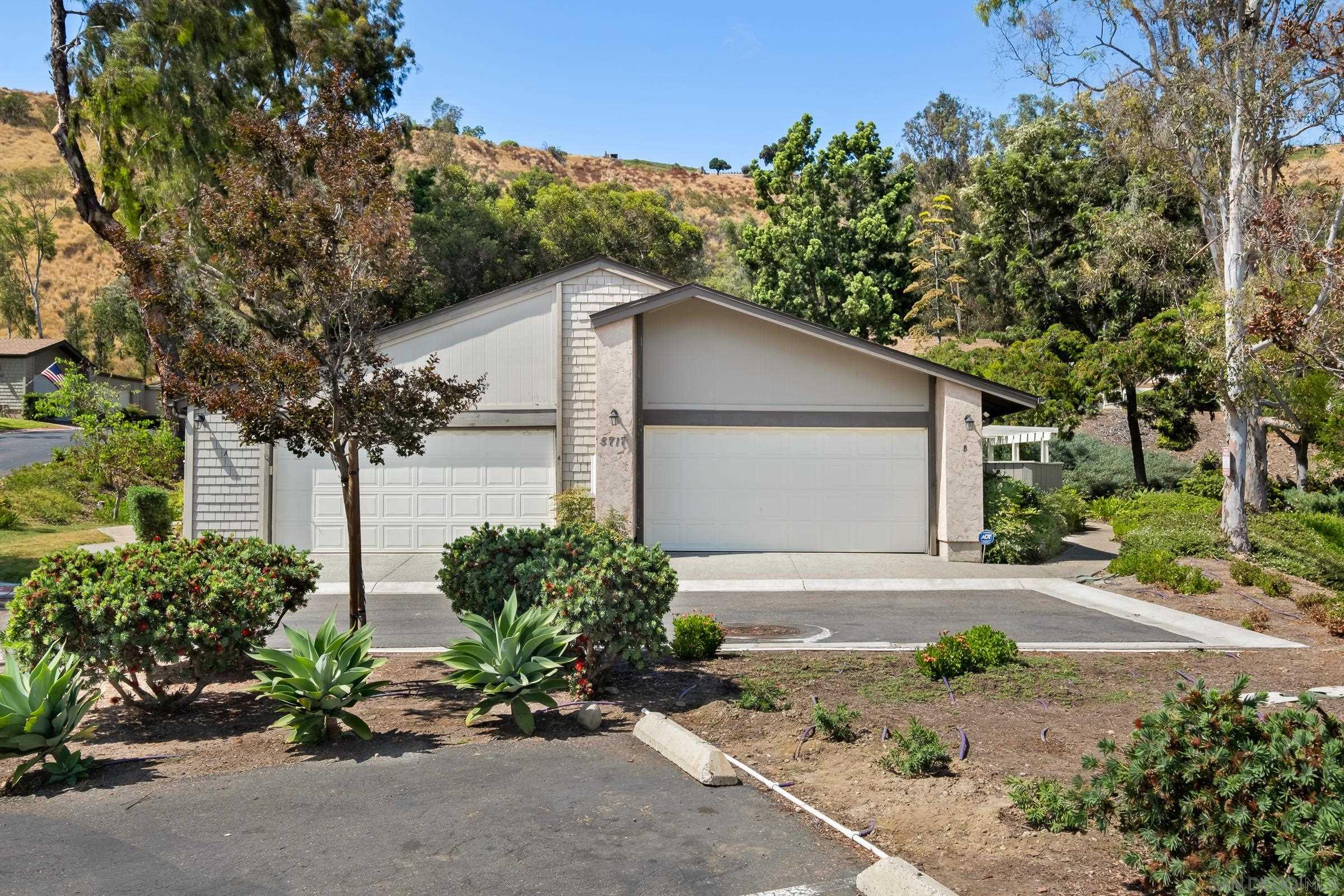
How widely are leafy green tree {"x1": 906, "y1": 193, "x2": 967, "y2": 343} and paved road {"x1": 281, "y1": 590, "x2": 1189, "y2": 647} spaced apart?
34.7 meters

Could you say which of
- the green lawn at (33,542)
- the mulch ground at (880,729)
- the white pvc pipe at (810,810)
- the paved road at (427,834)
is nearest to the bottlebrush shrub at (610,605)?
the mulch ground at (880,729)

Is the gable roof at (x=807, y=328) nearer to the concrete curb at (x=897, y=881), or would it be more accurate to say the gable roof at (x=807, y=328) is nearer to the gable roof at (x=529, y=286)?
the gable roof at (x=529, y=286)

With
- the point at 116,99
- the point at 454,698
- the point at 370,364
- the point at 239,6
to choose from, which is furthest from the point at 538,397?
the point at 239,6

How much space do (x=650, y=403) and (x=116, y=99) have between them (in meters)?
15.0

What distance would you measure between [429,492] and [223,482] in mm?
3758

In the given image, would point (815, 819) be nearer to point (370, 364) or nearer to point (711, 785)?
point (711, 785)

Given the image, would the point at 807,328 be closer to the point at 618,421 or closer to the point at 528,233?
the point at 618,421

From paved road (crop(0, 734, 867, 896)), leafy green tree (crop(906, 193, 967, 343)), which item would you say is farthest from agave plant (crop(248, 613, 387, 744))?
leafy green tree (crop(906, 193, 967, 343))

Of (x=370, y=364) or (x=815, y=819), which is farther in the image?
(x=370, y=364)

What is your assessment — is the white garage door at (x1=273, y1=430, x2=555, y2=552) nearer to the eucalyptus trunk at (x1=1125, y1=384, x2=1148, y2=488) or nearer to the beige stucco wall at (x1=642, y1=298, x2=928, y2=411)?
the beige stucco wall at (x1=642, y1=298, x2=928, y2=411)

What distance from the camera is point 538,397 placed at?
63.3ft

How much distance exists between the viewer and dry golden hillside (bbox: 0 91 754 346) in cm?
7044

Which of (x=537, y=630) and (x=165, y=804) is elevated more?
(x=537, y=630)

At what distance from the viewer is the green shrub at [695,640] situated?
9750mm
